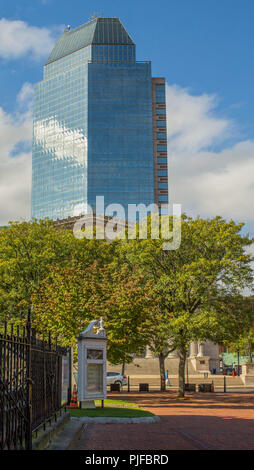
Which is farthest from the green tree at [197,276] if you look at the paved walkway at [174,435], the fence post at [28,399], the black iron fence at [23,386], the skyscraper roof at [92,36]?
the skyscraper roof at [92,36]

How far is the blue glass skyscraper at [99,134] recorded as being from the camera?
472ft

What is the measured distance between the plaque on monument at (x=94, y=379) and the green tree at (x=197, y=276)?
10473 millimetres

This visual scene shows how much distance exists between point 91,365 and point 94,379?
61 centimetres

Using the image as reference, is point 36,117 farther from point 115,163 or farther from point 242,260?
point 242,260

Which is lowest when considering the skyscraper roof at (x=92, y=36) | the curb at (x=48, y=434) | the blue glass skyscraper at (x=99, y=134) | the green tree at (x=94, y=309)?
the curb at (x=48, y=434)

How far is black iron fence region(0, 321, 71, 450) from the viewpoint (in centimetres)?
862

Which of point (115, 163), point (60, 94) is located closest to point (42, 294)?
point (115, 163)

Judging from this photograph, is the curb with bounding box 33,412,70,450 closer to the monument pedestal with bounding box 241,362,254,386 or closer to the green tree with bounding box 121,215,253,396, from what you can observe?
the green tree with bounding box 121,215,253,396

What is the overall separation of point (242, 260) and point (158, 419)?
16.7 metres

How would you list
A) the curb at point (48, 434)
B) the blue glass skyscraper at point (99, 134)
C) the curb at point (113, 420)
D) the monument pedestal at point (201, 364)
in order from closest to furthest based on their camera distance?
the curb at point (48, 434)
the curb at point (113, 420)
the monument pedestal at point (201, 364)
the blue glass skyscraper at point (99, 134)

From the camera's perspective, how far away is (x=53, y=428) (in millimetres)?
12664

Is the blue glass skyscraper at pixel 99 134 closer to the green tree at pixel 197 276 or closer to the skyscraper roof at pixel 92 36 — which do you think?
the skyscraper roof at pixel 92 36

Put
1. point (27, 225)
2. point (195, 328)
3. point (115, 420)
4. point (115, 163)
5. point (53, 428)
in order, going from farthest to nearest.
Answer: point (115, 163), point (27, 225), point (195, 328), point (115, 420), point (53, 428)

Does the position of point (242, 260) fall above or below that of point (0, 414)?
above
